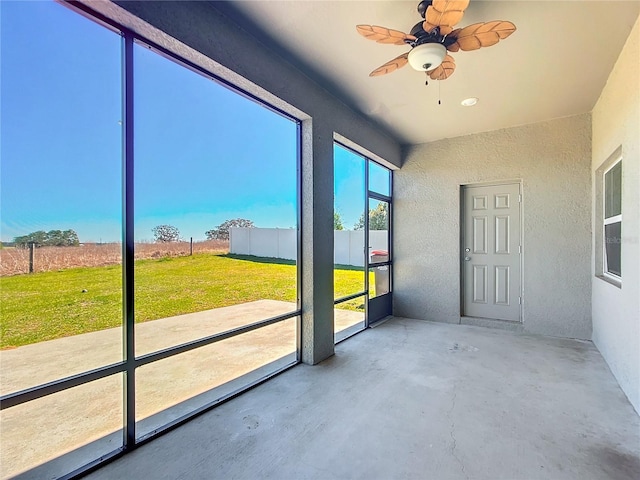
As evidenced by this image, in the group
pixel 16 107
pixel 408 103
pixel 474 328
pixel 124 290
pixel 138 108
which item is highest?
pixel 408 103

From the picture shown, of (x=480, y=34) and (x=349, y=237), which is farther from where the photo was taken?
(x=349, y=237)

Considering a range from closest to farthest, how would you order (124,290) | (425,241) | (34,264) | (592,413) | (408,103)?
(34,264), (124,290), (592,413), (408,103), (425,241)

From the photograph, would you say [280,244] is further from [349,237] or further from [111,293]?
[111,293]

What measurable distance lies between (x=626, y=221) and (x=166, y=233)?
11.3 ft

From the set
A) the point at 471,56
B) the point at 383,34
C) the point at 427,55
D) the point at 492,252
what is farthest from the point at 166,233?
the point at 492,252

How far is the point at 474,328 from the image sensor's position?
4508 mm

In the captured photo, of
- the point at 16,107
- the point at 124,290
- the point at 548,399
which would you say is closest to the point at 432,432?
the point at 548,399

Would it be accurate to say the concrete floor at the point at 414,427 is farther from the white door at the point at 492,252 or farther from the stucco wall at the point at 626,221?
the white door at the point at 492,252

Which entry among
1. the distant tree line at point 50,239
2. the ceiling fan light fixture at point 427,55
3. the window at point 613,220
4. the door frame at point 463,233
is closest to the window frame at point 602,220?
the window at point 613,220

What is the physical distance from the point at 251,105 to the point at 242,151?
1.40ft

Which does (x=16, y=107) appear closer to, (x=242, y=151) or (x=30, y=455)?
(x=242, y=151)

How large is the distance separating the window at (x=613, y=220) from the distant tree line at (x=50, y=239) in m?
4.16

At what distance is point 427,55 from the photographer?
81.4 inches

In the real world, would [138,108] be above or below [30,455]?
above
